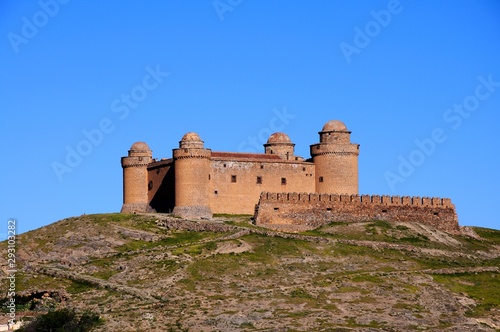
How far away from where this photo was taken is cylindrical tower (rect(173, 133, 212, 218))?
284 feet

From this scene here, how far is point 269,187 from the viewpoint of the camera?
3563 inches

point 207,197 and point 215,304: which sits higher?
point 207,197

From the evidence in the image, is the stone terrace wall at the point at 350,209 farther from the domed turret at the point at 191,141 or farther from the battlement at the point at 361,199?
the domed turret at the point at 191,141

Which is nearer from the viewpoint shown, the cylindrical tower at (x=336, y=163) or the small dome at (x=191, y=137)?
the small dome at (x=191, y=137)

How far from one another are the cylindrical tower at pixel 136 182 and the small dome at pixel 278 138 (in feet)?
33.3

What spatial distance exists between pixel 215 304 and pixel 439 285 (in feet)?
50.1

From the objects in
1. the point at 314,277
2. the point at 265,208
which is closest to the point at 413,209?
the point at 265,208

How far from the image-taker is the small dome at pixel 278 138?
95.9 m

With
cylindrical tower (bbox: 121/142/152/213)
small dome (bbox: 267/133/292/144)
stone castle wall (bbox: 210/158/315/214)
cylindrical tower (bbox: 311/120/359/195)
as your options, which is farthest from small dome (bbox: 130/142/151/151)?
cylindrical tower (bbox: 311/120/359/195)

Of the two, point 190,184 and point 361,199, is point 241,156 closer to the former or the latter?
point 190,184

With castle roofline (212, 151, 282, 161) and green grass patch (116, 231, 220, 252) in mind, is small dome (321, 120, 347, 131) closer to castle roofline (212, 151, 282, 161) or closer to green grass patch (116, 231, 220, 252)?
castle roofline (212, 151, 282, 161)

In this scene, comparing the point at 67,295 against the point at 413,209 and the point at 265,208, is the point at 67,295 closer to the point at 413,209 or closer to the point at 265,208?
the point at 265,208

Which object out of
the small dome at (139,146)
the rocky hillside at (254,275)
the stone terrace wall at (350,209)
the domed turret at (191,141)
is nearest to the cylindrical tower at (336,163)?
the stone terrace wall at (350,209)

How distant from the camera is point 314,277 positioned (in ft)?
242
